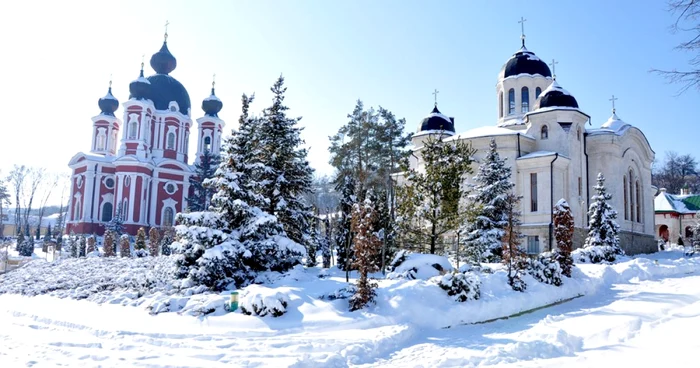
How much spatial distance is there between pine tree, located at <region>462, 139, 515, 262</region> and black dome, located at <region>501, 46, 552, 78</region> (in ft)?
45.7

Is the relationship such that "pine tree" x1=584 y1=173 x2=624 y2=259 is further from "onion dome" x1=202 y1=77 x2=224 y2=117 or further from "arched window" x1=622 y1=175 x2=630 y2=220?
"onion dome" x1=202 y1=77 x2=224 y2=117

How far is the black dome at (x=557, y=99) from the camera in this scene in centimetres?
2718

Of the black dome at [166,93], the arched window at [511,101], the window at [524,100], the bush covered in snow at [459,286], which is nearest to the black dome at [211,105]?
the black dome at [166,93]

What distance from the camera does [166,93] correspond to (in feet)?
157

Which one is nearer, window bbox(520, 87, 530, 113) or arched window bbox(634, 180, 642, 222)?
arched window bbox(634, 180, 642, 222)

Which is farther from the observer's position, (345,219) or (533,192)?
(533,192)

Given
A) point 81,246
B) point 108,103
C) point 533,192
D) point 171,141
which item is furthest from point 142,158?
point 533,192

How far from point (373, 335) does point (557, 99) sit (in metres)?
22.0

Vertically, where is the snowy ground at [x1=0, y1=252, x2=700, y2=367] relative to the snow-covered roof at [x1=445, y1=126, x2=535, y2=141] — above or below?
below

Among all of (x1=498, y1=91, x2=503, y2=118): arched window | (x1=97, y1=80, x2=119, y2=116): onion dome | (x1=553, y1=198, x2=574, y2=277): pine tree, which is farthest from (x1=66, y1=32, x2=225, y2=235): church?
(x1=553, y1=198, x2=574, y2=277): pine tree

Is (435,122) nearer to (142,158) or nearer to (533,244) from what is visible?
(533,244)

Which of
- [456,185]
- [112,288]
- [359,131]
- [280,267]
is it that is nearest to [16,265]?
[112,288]

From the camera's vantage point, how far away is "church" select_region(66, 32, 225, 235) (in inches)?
1692

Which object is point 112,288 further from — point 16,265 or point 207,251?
point 16,265
